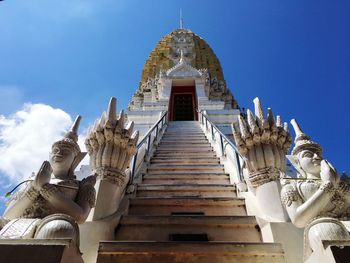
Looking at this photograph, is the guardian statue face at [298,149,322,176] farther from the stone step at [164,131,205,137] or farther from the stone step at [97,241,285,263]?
the stone step at [164,131,205,137]

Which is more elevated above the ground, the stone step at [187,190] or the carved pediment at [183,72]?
the carved pediment at [183,72]

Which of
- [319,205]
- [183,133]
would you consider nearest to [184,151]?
[183,133]

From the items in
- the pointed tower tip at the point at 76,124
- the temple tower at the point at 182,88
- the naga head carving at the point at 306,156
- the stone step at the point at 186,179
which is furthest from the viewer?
the temple tower at the point at 182,88

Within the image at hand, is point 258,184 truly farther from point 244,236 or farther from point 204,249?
point 204,249

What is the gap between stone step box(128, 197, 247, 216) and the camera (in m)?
3.86

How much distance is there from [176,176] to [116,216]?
1.98m

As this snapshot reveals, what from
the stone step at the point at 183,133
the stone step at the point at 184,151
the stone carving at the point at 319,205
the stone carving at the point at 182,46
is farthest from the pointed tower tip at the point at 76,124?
the stone carving at the point at 182,46

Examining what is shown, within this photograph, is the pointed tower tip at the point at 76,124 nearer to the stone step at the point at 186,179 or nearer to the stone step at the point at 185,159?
the stone step at the point at 186,179

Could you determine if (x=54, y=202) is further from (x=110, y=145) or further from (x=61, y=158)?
(x=110, y=145)

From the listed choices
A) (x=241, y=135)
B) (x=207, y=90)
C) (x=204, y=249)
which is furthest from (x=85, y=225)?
(x=207, y=90)

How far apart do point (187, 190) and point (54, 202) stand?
240cm

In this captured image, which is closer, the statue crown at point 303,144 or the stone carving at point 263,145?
the statue crown at point 303,144

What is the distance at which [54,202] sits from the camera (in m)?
2.40

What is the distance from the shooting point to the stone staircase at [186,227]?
8.42 ft
